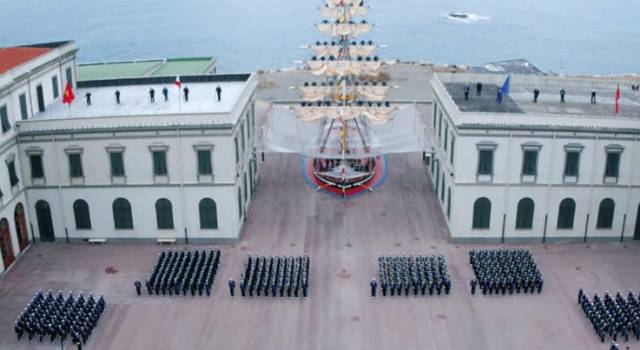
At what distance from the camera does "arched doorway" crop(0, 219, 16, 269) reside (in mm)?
42969

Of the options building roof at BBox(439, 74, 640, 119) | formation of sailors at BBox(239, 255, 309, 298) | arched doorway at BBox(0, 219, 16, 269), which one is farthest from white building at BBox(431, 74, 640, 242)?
arched doorway at BBox(0, 219, 16, 269)

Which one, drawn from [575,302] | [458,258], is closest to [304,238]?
[458,258]

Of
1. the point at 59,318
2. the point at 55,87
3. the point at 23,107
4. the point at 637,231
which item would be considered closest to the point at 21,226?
the point at 23,107

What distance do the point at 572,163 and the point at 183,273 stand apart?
26.3m

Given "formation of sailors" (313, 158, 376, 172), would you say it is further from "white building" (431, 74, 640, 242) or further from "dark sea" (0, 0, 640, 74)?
"dark sea" (0, 0, 640, 74)

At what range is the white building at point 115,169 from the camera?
44125 millimetres

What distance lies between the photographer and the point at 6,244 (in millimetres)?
43562

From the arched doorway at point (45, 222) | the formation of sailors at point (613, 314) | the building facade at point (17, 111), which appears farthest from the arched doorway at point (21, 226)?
the formation of sailors at point (613, 314)

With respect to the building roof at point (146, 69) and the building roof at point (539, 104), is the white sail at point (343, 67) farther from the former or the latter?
the building roof at point (146, 69)

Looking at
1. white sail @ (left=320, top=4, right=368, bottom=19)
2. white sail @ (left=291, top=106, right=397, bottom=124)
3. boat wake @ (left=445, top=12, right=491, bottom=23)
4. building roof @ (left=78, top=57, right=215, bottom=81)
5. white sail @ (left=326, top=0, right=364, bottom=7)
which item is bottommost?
boat wake @ (left=445, top=12, right=491, bottom=23)

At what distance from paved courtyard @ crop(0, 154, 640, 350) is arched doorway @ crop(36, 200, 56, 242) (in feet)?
3.01

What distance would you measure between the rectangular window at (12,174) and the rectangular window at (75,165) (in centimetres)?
343

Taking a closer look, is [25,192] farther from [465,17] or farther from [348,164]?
[465,17]

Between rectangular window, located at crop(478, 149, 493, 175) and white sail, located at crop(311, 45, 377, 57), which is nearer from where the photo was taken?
rectangular window, located at crop(478, 149, 493, 175)
